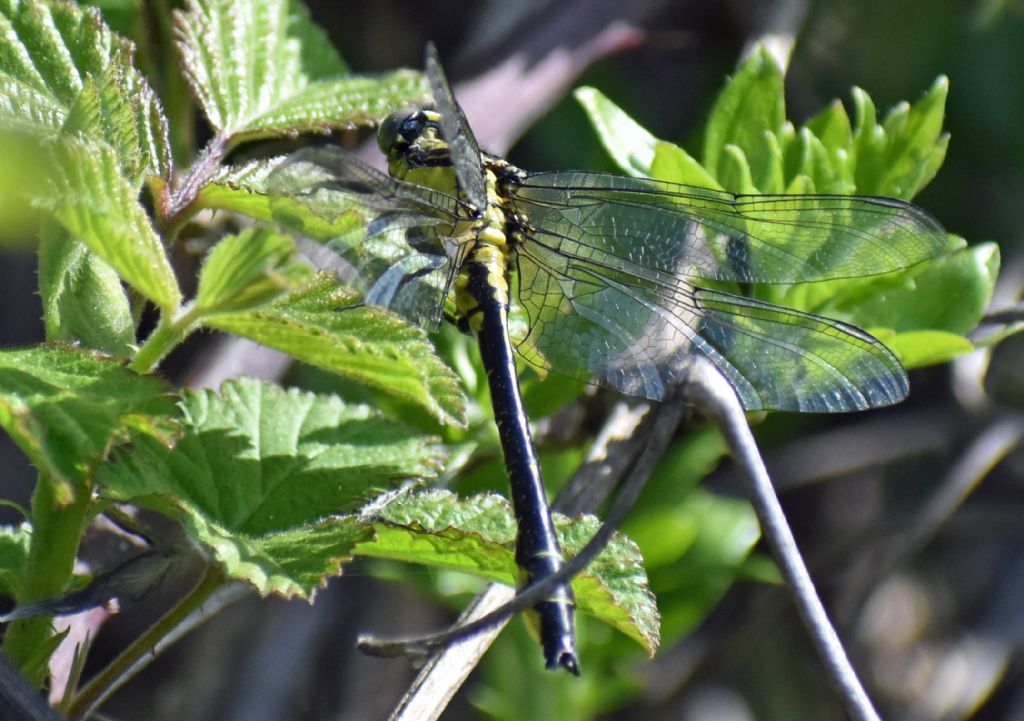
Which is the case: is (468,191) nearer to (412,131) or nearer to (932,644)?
(412,131)

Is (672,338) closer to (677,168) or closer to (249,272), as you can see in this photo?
(677,168)

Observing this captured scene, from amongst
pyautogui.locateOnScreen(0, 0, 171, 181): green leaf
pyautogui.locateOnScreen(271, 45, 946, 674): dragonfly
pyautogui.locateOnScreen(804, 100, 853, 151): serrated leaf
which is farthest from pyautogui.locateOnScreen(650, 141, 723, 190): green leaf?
pyautogui.locateOnScreen(0, 0, 171, 181): green leaf

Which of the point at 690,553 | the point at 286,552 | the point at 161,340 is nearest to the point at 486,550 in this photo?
the point at 286,552

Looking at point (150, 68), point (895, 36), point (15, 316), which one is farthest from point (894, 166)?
point (15, 316)

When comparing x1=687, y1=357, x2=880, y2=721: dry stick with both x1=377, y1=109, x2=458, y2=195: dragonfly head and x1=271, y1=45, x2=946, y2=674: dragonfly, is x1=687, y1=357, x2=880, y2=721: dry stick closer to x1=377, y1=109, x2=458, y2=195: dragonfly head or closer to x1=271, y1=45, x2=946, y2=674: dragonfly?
x1=271, y1=45, x2=946, y2=674: dragonfly

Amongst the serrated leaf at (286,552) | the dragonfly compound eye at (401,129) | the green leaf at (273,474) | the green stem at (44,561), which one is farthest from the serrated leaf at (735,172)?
the green stem at (44,561)

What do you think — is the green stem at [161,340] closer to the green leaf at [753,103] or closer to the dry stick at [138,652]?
the dry stick at [138,652]
